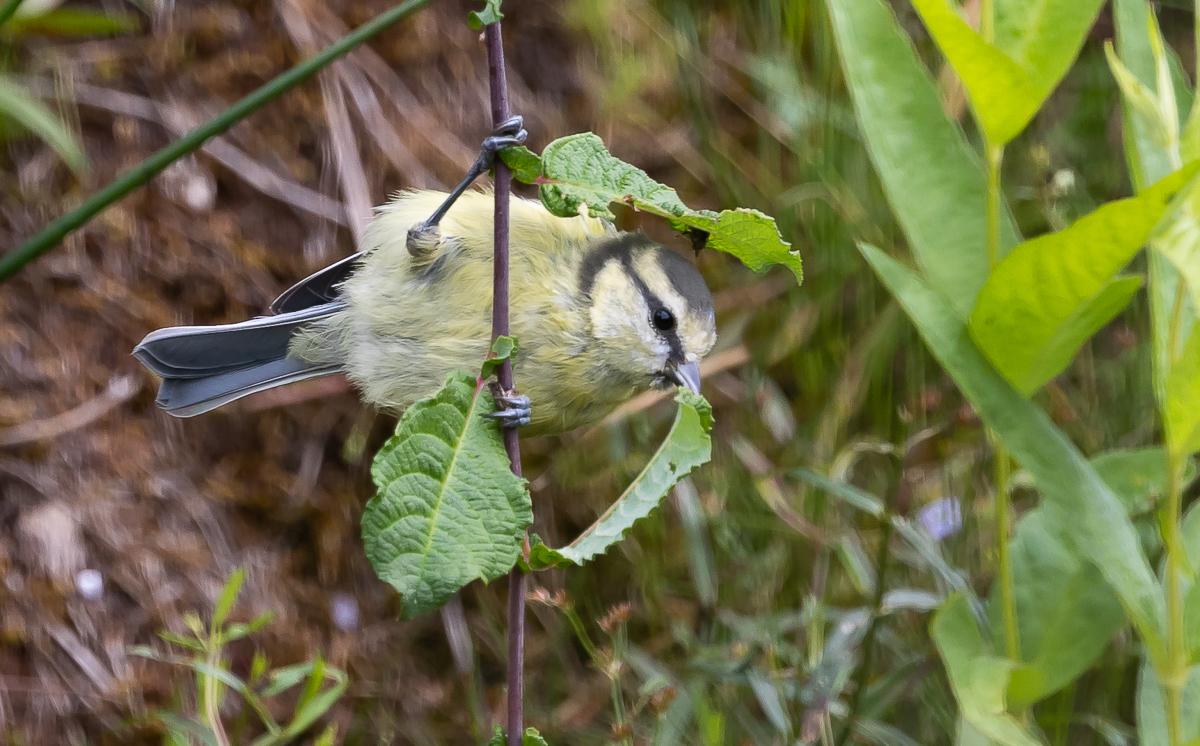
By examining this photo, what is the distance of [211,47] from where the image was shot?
95.7 inches

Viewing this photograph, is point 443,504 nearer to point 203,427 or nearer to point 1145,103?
point 1145,103

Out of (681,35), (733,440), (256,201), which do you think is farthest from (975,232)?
(256,201)

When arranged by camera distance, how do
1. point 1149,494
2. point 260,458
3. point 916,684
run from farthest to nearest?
1. point 260,458
2. point 916,684
3. point 1149,494

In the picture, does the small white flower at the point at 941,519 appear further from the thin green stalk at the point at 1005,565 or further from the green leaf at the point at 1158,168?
the green leaf at the point at 1158,168

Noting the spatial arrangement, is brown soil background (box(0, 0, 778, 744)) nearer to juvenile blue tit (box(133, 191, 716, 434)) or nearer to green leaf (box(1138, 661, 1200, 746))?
juvenile blue tit (box(133, 191, 716, 434))

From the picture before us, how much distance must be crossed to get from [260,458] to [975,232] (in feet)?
5.42

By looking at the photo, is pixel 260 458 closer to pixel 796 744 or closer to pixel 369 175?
pixel 369 175

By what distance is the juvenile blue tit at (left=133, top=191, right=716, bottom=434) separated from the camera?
1.61 metres

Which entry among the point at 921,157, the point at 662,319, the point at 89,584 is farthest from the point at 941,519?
the point at 89,584

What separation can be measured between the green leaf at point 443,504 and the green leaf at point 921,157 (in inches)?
24.2

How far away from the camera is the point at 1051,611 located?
4.38 ft

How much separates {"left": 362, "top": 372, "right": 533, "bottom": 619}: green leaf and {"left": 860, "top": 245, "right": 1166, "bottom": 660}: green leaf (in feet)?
1.63

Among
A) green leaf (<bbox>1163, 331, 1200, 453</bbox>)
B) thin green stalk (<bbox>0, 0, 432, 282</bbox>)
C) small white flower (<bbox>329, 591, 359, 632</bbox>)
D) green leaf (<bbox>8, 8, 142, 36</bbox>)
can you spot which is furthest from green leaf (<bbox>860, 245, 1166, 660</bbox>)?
green leaf (<bbox>8, 8, 142, 36</bbox>)

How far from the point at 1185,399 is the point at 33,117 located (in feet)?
6.53
